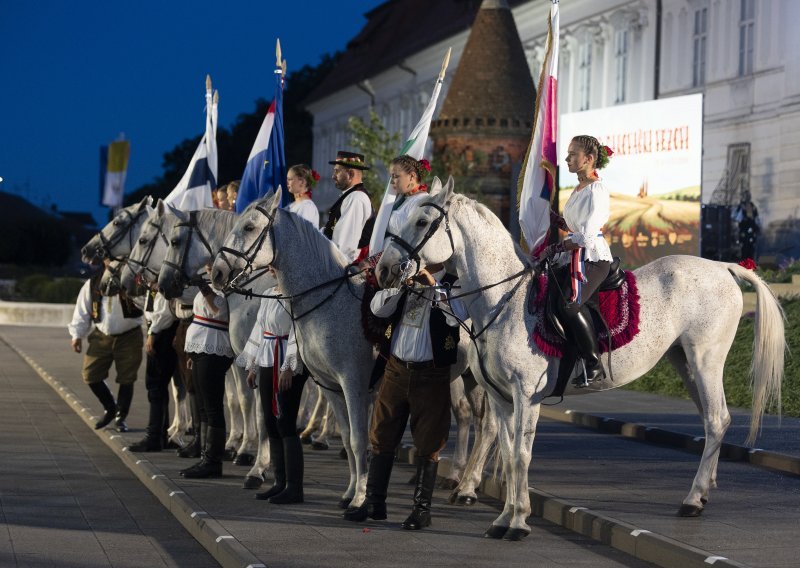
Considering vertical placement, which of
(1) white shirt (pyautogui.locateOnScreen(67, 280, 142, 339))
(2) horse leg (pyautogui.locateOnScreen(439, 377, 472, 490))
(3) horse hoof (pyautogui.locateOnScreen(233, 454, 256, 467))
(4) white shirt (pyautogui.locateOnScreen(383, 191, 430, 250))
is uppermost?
(4) white shirt (pyautogui.locateOnScreen(383, 191, 430, 250))

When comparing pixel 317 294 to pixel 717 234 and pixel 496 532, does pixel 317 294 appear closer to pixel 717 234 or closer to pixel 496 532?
pixel 496 532

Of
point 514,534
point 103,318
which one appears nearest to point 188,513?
point 514,534

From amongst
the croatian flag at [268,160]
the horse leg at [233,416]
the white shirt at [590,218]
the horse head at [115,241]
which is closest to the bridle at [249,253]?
the white shirt at [590,218]

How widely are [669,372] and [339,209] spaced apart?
12.0 metres

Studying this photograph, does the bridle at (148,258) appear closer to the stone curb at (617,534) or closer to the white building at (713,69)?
the stone curb at (617,534)

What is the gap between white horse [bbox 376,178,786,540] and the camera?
1027cm

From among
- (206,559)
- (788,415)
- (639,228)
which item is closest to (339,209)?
(206,559)

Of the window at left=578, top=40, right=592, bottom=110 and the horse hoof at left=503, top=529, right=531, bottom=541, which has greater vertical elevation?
the window at left=578, top=40, right=592, bottom=110

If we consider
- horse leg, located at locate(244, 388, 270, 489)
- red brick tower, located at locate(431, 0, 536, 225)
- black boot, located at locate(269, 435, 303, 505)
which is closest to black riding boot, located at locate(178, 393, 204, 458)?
horse leg, located at locate(244, 388, 270, 489)

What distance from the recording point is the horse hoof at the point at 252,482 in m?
12.5

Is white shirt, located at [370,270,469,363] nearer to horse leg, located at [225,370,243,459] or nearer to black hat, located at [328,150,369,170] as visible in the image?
black hat, located at [328,150,369,170]

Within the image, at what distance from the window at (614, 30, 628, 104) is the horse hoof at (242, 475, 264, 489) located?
34581mm

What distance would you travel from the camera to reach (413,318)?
1077 cm

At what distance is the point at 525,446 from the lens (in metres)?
10.4
